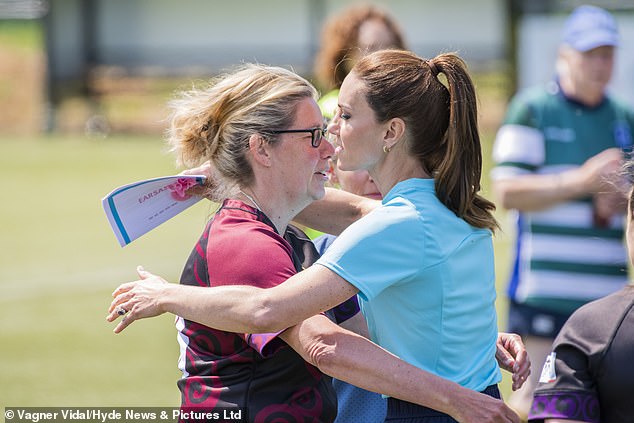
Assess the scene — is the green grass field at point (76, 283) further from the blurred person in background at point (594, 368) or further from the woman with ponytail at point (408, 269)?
the blurred person in background at point (594, 368)

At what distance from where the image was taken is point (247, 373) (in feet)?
9.76

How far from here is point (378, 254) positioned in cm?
281

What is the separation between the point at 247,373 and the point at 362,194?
4.19 feet

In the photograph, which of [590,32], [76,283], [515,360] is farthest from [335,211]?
[76,283]

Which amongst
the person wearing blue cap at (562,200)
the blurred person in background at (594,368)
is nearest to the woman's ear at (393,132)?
the blurred person in background at (594,368)

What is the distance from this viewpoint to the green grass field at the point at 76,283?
24.0 feet

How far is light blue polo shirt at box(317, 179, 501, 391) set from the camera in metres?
2.81

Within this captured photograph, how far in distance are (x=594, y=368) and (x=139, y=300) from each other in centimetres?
124

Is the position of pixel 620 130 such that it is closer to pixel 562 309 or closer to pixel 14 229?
pixel 562 309

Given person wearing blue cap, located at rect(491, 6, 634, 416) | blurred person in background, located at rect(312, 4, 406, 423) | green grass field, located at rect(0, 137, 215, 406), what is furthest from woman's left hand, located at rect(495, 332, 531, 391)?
person wearing blue cap, located at rect(491, 6, 634, 416)

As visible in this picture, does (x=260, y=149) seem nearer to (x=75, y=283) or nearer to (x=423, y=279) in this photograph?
(x=423, y=279)

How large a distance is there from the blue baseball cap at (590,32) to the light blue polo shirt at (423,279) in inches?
132

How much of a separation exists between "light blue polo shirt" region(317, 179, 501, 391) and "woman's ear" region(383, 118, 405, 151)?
A: 13 centimetres

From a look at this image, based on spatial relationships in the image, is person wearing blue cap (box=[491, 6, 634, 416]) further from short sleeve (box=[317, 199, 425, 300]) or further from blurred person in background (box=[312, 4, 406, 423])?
short sleeve (box=[317, 199, 425, 300])
